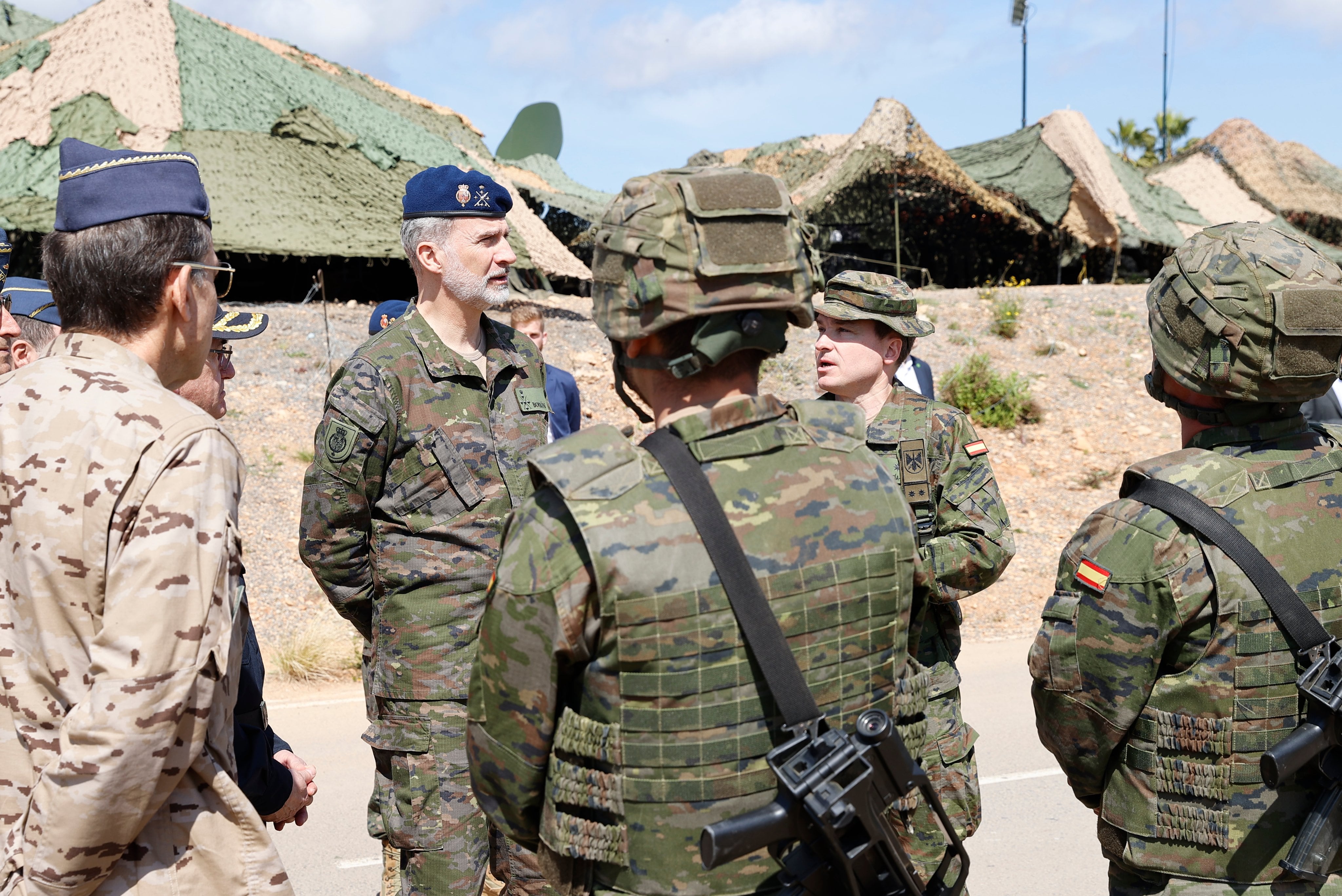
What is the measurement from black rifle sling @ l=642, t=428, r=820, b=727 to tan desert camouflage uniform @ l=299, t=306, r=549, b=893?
5.55 feet

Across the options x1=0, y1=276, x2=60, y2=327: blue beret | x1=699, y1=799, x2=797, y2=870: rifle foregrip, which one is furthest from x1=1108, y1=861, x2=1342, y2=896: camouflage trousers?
x1=0, y1=276, x2=60, y2=327: blue beret

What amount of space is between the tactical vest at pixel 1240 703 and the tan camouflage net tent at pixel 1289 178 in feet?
60.4

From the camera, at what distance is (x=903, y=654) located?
223 cm

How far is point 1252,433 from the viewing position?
249cm

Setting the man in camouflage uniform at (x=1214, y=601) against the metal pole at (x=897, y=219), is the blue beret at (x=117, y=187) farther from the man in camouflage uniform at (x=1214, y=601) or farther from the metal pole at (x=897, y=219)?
the metal pole at (x=897, y=219)

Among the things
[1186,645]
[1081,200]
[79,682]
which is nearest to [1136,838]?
[1186,645]

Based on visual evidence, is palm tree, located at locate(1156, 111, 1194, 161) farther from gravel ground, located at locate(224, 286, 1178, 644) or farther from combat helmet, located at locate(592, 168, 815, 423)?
combat helmet, located at locate(592, 168, 815, 423)

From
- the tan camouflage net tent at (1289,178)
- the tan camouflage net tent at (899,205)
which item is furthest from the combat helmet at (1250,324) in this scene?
the tan camouflage net tent at (1289,178)

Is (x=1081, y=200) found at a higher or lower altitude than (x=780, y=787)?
higher

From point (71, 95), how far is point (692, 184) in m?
12.7

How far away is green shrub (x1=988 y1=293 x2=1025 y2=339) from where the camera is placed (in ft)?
46.6

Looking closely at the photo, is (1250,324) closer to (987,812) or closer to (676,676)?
(676,676)

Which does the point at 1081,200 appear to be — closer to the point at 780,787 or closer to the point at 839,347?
the point at 839,347

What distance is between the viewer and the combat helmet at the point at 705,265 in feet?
6.35
